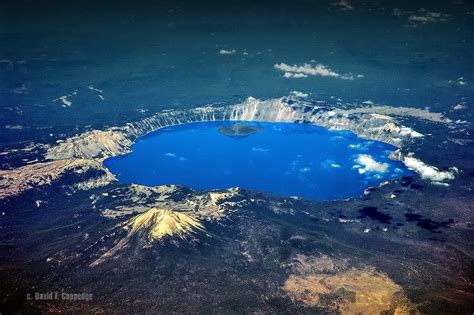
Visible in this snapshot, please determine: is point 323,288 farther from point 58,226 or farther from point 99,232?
point 58,226

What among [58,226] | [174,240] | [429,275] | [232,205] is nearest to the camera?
[429,275]

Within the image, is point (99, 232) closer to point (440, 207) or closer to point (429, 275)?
point (429, 275)

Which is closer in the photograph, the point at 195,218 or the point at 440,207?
the point at 195,218

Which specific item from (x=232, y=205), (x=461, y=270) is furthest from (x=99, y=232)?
(x=461, y=270)

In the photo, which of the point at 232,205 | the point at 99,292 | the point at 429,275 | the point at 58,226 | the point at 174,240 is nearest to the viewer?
the point at 99,292

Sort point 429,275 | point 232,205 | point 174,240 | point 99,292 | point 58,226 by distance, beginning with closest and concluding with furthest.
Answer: point 99,292, point 429,275, point 174,240, point 58,226, point 232,205

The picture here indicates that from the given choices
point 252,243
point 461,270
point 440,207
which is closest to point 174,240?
point 252,243

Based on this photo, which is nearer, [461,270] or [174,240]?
[461,270]

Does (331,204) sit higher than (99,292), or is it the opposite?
(99,292)

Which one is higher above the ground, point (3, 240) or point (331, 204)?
point (3, 240)
